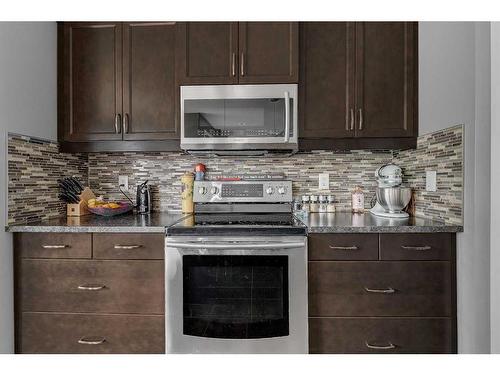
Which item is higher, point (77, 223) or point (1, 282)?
point (77, 223)

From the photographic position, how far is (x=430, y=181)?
82.4 inches

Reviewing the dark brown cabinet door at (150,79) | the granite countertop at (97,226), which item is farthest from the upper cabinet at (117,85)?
the granite countertop at (97,226)

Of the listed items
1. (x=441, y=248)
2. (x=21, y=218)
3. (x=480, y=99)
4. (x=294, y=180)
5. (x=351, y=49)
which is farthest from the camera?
(x=294, y=180)

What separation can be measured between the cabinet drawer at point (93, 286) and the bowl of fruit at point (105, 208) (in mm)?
473

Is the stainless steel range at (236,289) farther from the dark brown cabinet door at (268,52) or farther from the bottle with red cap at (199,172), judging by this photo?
the dark brown cabinet door at (268,52)

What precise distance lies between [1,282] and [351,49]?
2351 mm

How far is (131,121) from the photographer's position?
7.61ft

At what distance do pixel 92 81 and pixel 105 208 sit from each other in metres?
0.81

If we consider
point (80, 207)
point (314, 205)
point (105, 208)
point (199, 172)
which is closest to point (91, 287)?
point (105, 208)

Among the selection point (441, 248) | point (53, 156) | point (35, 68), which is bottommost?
point (441, 248)

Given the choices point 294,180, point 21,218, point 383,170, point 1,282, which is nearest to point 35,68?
point 21,218

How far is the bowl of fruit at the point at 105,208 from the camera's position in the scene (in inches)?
92.0

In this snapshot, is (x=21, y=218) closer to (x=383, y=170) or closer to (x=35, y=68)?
(x=35, y=68)

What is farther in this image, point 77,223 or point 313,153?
point 313,153
